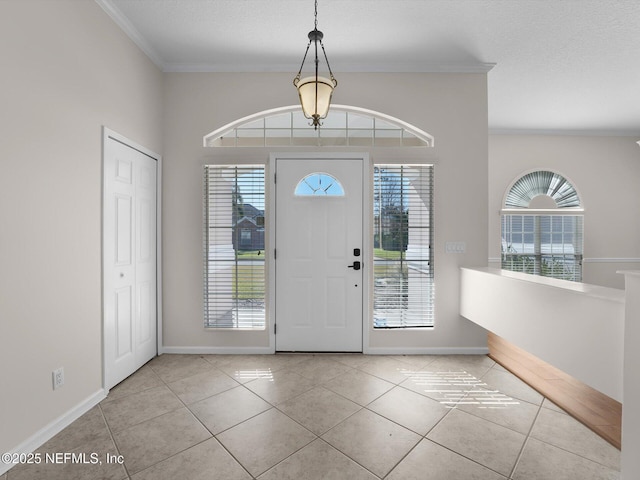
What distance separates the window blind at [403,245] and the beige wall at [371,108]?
115 millimetres

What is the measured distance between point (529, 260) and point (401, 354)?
350 cm

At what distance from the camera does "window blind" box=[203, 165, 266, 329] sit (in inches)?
129

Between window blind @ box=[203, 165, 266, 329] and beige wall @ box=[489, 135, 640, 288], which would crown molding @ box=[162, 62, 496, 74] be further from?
beige wall @ box=[489, 135, 640, 288]

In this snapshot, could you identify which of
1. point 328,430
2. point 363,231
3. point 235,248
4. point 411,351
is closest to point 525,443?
point 328,430

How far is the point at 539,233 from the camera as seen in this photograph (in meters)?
A: 5.18

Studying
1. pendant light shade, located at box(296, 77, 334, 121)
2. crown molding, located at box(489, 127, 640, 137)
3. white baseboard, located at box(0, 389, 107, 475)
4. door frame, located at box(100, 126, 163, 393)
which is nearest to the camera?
white baseboard, located at box(0, 389, 107, 475)

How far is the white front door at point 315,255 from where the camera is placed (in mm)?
3264

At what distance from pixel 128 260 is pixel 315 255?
1.79 m

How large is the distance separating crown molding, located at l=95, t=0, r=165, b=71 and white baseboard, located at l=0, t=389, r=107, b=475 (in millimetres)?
3053

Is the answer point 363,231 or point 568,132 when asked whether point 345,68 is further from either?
point 568,132

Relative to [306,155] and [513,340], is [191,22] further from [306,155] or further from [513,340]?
[513,340]

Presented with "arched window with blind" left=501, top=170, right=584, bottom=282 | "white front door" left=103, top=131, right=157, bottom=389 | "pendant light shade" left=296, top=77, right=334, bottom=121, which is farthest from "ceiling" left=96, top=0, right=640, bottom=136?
"arched window with blind" left=501, top=170, right=584, bottom=282

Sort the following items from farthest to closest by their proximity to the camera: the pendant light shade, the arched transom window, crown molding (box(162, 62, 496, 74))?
the arched transom window < crown molding (box(162, 62, 496, 74)) < the pendant light shade

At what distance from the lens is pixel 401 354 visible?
3.24 meters
